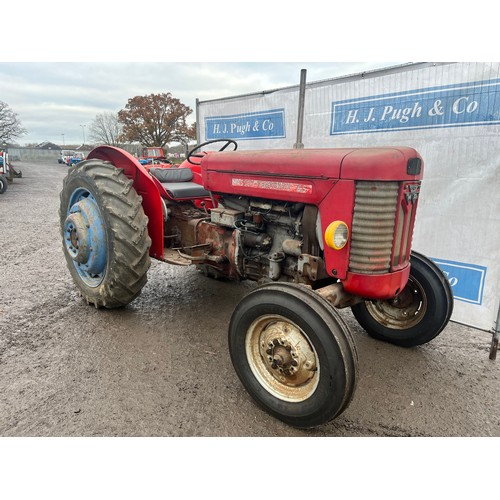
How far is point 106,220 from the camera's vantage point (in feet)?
9.98

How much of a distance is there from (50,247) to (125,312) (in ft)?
10.4

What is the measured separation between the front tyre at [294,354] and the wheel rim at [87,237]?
5.39 feet

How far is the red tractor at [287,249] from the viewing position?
201cm

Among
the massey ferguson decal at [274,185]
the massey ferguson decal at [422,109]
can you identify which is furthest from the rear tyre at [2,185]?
the massey ferguson decal at [274,185]

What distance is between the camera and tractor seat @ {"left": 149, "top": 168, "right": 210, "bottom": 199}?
3648 mm

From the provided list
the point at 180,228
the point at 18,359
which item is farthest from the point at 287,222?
the point at 18,359

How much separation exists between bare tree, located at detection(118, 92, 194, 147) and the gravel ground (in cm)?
3420

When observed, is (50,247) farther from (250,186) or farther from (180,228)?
(250,186)

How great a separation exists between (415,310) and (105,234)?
2647mm

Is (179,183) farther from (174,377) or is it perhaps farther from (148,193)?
(174,377)

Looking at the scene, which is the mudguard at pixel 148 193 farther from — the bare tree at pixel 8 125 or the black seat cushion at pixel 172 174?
the bare tree at pixel 8 125

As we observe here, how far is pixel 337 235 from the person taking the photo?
2.20m

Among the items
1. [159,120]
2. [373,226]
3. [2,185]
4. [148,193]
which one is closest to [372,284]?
[373,226]

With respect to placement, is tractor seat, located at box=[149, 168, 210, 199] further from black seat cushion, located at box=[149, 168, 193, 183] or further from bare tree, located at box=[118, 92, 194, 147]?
bare tree, located at box=[118, 92, 194, 147]
